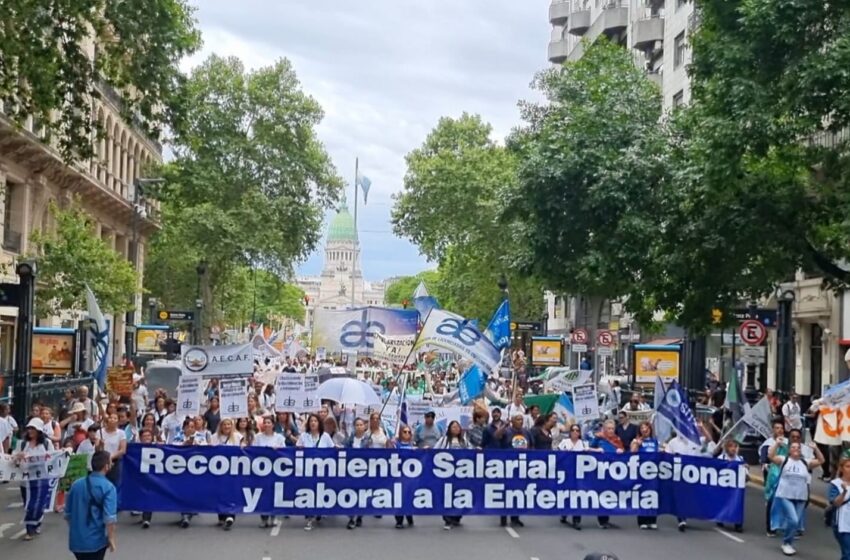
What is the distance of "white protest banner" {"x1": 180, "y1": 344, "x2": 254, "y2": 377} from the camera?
910 inches

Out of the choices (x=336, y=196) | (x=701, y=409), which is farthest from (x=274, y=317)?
(x=701, y=409)

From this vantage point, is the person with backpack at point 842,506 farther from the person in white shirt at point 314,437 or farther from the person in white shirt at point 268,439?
the person in white shirt at point 268,439

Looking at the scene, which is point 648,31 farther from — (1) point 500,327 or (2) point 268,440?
(2) point 268,440

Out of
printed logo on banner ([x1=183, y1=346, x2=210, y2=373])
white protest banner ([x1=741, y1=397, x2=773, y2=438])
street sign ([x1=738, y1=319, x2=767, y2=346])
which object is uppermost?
street sign ([x1=738, y1=319, x2=767, y2=346])

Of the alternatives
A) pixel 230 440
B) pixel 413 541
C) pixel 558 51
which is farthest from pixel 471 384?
pixel 558 51

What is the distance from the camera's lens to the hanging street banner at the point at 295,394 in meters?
22.1

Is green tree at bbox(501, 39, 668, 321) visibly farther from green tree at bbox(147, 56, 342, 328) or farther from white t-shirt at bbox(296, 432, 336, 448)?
green tree at bbox(147, 56, 342, 328)

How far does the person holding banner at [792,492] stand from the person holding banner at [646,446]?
2.07 m

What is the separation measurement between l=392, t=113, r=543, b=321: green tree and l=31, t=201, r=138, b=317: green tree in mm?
26364

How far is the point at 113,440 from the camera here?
17234 millimetres

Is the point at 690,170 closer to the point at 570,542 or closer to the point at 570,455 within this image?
the point at 570,455

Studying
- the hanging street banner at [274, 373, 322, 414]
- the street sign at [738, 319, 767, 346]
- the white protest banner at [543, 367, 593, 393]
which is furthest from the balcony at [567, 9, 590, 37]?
the hanging street banner at [274, 373, 322, 414]

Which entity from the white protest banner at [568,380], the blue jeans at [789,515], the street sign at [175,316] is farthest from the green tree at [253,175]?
the blue jeans at [789,515]

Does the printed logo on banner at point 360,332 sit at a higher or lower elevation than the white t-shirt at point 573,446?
higher
